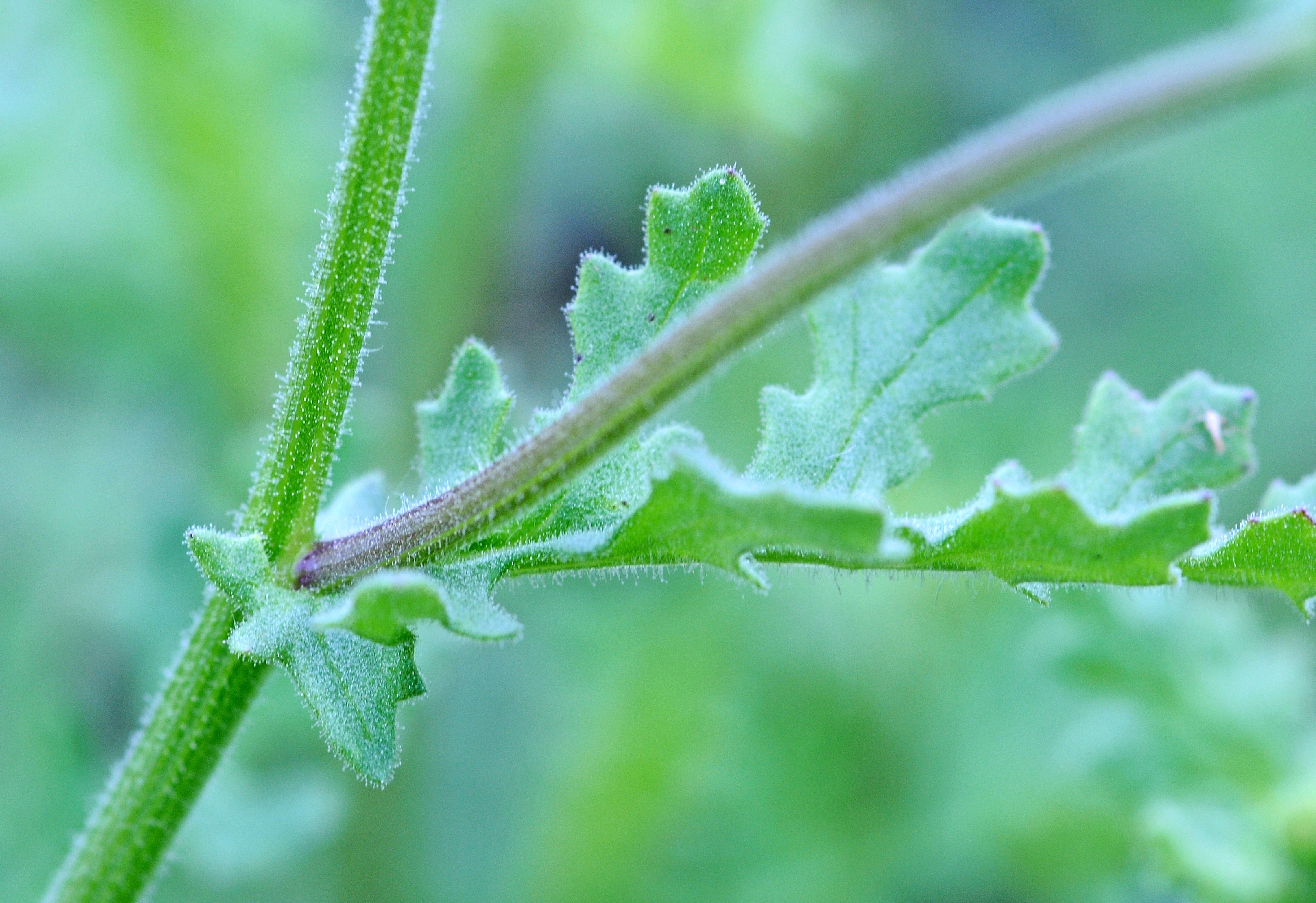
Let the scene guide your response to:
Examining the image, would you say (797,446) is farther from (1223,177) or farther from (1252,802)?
(1223,177)

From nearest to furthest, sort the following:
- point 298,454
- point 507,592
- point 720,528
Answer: point 720,528, point 298,454, point 507,592

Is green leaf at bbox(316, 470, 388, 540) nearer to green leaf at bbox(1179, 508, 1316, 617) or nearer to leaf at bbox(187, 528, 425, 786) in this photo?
leaf at bbox(187, 528, 425, 786)

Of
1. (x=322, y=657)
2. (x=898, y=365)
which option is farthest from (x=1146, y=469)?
(x=322, y=657)

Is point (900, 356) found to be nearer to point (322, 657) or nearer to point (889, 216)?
point (889, 216)

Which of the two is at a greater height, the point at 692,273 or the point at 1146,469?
the point at 692,273

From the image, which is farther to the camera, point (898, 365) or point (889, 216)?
point (898, 365)

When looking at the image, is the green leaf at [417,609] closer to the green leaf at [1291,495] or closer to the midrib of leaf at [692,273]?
the midrib of leaf at [692,273]

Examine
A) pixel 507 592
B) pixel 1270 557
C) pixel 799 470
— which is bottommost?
pixel 1270 557
